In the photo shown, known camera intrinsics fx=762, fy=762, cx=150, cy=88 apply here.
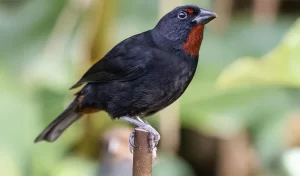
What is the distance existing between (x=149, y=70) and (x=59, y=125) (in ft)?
2.05

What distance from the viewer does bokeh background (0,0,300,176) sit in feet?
10.6

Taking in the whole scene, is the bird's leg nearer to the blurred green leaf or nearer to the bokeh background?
the bokeh background

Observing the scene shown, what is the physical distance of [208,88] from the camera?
364 cm

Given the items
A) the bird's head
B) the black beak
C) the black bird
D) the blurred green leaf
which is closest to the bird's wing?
the black bird

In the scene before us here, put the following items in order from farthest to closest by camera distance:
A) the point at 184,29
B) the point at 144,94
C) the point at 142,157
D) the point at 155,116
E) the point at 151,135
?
1. the point at 155,116
2. the point at 184,29
3. the point at 144,94
4. the point at 151,135
5. the point at 142,157

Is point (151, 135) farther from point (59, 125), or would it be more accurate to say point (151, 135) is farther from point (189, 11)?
point (59, 125)

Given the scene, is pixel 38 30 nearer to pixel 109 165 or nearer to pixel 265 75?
pixel 265 75

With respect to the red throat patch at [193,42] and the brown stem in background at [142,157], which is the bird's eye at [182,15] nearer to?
the red throat patch at [193,42]

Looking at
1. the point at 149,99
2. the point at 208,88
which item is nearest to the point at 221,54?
the point at 208,88

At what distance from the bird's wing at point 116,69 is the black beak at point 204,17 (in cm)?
23

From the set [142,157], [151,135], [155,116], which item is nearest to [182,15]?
[151,135]

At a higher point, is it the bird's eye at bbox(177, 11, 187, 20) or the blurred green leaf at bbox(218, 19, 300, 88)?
the bird's eye at bbox(177, 11, 187, 20)

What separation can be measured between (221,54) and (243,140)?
0.64 meters

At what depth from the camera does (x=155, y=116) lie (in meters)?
3.60
